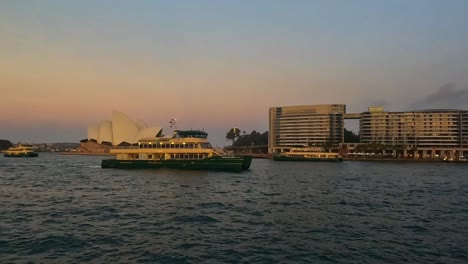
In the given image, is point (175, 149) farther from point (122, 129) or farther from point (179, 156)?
point (122, 129)

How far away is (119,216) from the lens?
22203 millimetres

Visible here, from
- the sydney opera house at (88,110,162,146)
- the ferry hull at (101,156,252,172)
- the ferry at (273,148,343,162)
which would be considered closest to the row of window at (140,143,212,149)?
the ferry hull at (101,156,252,172)

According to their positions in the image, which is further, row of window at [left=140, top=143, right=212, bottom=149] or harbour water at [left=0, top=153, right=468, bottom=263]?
row of window at [left=140, top=143, right=212, bottom=149]

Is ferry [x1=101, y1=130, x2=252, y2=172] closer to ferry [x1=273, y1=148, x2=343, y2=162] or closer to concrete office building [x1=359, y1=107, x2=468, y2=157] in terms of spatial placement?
ferry [x1=273, y1=148, x2=343, y2=162]

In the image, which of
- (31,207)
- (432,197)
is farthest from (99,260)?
(432,197)

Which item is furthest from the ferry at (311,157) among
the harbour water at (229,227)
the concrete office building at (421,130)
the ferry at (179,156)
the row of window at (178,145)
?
the harbour water at (229,227)

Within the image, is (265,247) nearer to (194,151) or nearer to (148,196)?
(148,196)

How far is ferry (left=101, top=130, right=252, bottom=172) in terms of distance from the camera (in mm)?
54906

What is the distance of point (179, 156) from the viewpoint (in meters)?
58.2

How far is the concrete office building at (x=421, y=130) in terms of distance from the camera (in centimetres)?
17300

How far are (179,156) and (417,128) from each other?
153m

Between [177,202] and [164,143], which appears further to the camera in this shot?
[164,143]

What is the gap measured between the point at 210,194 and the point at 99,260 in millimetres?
18902

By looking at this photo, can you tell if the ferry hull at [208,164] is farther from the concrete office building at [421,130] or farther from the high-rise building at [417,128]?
the high-rise building at [417,128]
